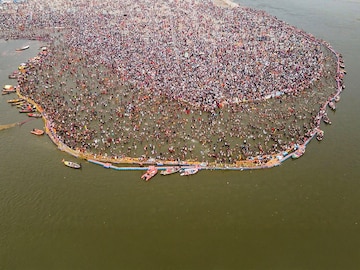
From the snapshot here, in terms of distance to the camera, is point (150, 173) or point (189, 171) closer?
point (150, 173)

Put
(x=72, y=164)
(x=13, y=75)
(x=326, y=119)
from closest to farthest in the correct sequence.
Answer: (x=72, y=164), (x=326, y=119), (x=13, y=75)

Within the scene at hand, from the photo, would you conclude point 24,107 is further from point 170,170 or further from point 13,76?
point 170,170

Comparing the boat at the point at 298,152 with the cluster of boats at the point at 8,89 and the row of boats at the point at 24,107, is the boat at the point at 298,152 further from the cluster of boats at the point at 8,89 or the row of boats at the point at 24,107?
the cluster of boats at the point at 8,89

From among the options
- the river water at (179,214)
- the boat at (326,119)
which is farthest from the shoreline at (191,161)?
the boat at (326,119)

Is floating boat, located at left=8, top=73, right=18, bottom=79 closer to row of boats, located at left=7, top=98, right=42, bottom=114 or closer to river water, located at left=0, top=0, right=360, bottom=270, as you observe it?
row of boats, located at left=7, top=98, right=42, bottom=114

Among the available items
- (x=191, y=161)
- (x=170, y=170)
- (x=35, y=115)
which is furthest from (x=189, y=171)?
(x=35, y=115)

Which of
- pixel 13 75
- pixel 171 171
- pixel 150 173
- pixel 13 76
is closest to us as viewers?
pixel 150 173
